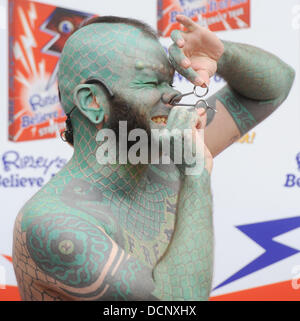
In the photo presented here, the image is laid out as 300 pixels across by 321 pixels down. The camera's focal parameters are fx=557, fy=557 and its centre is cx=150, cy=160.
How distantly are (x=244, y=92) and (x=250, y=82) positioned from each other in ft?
0.21

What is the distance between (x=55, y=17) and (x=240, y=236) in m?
1.81

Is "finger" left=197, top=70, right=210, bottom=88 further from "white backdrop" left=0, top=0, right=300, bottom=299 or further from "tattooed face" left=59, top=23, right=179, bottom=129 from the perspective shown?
"white backdrop" left=0, top=0, right=300, bottom=299

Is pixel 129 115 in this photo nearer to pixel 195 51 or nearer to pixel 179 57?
A: pixel 179 57

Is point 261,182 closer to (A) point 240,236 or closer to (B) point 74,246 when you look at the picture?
(A) point 240,236

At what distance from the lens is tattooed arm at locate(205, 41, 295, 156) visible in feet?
6.13

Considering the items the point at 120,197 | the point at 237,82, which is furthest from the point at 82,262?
the point at 237,82

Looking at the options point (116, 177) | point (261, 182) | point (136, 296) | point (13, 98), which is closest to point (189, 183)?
point (116, 177)

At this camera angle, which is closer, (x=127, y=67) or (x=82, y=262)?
(x=82, y=262)

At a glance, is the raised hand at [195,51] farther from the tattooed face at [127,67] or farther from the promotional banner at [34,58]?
the promotional banner at [34,58]

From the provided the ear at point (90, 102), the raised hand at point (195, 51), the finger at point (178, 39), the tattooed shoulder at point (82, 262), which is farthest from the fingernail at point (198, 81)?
the tattooed shoulder at point (82, 262)

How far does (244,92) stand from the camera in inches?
77.0

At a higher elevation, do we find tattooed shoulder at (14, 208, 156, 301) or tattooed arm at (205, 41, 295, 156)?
tattooed arm at (205, 41, 295, 156)

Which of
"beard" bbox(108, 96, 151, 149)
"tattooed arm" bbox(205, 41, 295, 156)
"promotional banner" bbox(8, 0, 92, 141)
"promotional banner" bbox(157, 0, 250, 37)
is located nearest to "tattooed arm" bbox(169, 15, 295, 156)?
"tattooed arm" bbox(205, 41, 295, 156)

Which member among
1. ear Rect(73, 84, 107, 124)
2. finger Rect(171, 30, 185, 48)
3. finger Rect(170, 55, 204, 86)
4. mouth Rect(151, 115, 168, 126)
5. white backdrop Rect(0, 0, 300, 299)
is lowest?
white backdrop Rect(0, 0, 300, 299)
